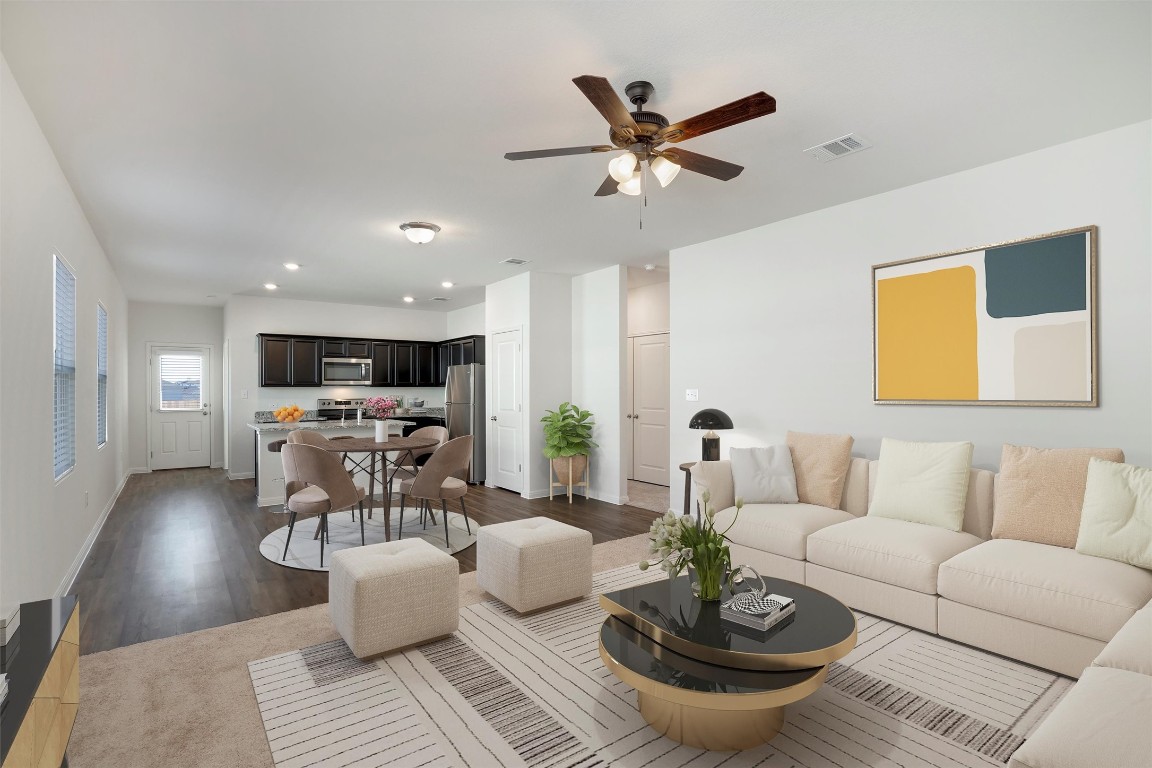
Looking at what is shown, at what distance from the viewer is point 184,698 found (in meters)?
2.41

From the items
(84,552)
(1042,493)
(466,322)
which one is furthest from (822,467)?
(466,322)

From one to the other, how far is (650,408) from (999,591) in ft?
18.1

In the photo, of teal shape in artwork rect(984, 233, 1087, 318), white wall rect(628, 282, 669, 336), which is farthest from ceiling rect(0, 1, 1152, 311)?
white wall rect(628, 282, 669, 336)

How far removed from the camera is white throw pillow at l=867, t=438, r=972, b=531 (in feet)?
11.0

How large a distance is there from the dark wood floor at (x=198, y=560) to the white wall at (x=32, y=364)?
0.31m

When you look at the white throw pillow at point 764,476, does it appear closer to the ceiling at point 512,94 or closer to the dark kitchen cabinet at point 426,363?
the ceiling at point 512,94

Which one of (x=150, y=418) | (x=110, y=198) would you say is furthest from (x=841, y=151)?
(x=150, y=418)

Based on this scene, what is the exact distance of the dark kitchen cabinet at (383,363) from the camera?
928 centimetres

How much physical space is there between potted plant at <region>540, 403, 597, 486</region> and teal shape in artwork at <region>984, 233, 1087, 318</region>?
3973mm

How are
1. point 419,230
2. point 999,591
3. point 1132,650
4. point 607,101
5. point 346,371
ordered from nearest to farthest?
1. point 1132,650
2. point 607,101
3. point 999,591
4. point 419,230
5. point 346,371

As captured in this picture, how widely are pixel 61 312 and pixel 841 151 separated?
4962 mm

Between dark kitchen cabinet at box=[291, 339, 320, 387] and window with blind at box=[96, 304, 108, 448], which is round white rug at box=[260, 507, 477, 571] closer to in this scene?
Answer: window with blind at box=[96, 304, 108, 448]

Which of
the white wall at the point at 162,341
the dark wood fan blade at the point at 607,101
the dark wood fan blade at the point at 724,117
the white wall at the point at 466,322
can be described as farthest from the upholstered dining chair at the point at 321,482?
the white wall at the point at 162,341

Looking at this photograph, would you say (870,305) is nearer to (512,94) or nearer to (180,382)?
(512,94)
